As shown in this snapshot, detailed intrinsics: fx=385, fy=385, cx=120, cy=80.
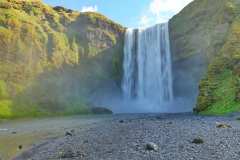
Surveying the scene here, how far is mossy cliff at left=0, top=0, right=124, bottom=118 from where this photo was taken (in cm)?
7819

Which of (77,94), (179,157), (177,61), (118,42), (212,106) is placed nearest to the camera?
(179,157)

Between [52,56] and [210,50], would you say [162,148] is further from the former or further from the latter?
[52,56]

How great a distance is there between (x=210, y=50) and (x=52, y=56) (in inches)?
1426

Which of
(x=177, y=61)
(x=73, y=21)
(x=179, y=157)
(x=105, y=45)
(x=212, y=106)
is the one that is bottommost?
(x=179, y=157)

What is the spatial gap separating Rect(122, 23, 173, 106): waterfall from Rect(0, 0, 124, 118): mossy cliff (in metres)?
4.00

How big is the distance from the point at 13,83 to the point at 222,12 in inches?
1720

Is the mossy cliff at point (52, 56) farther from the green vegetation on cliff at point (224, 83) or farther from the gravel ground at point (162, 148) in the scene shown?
the gravel ground at point (162, 148)

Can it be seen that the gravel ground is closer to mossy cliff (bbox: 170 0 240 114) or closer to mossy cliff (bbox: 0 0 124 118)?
mossy cliff (bbox: 170 0 240 114)

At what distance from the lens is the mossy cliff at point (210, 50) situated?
4425 cm

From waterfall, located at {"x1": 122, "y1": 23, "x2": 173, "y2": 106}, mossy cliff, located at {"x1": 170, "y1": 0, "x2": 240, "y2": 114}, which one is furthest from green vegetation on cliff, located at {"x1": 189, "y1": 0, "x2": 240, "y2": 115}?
waterfall, located at {"x1": 122, "y1": 23, "x2": 173, "y2": 106}

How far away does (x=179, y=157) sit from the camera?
14.3m

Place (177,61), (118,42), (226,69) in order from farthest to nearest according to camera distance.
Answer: (118,42) < (177,61) < (226,69)

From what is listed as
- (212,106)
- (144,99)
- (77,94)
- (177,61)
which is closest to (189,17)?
(177,61)

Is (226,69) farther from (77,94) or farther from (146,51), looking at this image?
(77,94)
